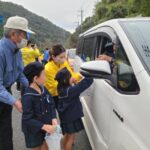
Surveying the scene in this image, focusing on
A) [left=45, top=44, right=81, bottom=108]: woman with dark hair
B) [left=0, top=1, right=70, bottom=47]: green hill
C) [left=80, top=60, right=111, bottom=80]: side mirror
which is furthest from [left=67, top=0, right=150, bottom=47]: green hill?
[left=0, top=1, right=70, bottom=47]: green hill

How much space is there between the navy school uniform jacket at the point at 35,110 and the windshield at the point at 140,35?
43.6 inches

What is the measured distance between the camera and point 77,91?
3.91 meters

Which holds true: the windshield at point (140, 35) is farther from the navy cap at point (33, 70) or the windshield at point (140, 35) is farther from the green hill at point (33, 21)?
the green hill at point (33, 21)

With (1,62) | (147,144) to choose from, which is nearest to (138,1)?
(1,62)

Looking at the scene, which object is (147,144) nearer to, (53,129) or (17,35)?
(53,129)

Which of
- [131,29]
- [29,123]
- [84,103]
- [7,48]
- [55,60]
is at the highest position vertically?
[131,29]

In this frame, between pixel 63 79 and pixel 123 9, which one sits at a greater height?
pixel 63 79

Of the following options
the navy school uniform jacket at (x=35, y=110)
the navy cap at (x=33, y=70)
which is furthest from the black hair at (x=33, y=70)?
the navy school uniform jacket at (x=35, y=110)

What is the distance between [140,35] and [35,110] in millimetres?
1283

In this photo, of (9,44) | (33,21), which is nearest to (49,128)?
(9,44)

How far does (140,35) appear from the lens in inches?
119

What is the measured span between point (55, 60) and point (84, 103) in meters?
0.83

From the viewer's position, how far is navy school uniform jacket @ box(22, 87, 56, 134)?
3.37 m

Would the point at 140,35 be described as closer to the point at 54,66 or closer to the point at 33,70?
the point at 33,70
